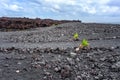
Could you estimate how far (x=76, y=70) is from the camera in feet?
18.4

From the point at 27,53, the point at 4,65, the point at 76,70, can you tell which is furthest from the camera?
the point at 27,53

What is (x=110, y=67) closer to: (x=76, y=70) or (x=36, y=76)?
(x=76, y=70)

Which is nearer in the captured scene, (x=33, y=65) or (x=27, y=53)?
(x=33, y=65)

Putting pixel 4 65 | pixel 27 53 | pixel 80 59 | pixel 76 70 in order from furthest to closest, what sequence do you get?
pixel 27 53, pixel 80 59, pixel 4 65, pixel 76 70

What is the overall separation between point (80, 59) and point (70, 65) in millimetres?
598

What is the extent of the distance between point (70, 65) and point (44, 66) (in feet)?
1.75

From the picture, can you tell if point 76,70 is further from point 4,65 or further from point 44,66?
point 4,65

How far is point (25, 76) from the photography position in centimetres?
536

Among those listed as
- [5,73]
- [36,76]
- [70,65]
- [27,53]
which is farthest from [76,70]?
[27,53]

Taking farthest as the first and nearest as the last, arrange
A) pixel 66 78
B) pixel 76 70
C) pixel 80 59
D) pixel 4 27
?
pixel 4 27 < pixel 80 59 < pixel 76 70 < pixel 66 78

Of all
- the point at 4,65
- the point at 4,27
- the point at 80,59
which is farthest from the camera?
the point at 4,27

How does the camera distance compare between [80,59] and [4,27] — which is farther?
[4,27]

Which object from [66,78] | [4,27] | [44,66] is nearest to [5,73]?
[44,66]

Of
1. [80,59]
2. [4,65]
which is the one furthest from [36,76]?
[80,59]
